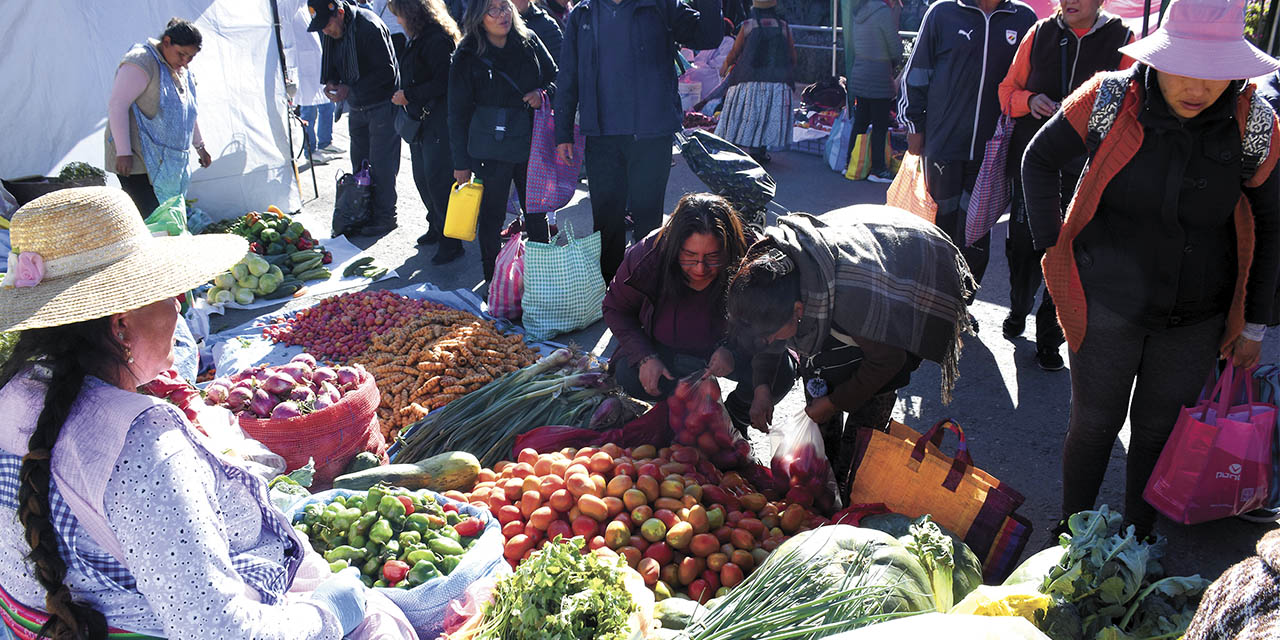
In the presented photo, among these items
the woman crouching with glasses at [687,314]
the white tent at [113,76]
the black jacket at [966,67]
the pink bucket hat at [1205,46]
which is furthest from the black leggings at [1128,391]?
the white tent at [113,76]

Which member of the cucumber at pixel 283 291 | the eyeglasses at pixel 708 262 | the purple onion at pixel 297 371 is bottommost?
the cucumber at pixel 283 291

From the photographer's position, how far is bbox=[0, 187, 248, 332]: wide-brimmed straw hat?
1700mm

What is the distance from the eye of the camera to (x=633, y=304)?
12.5 feet

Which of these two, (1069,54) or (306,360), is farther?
(1069,54)

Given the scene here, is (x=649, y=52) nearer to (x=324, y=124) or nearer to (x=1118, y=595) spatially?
(x=1118, y=595)

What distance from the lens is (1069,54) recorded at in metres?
4.28

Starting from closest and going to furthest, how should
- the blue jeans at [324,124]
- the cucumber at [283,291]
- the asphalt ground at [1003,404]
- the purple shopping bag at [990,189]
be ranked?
the asphalt ground at [1003,404] → the purple shopping bag at [990,189] → the cucumber at [283,291] → the blue jeans at [324,124]

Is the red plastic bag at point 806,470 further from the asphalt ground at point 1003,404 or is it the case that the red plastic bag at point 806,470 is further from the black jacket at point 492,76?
the black jacket at point 492,76

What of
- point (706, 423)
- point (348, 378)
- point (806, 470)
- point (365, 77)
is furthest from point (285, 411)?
point (365, 77)

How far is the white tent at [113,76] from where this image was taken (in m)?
6.94

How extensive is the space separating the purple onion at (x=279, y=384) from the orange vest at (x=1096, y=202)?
281 cm

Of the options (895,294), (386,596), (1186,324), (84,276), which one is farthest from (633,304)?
(84,276)

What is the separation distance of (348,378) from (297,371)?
199 millimetres

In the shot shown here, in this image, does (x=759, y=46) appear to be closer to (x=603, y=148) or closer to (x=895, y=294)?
(x=603, y=148)
